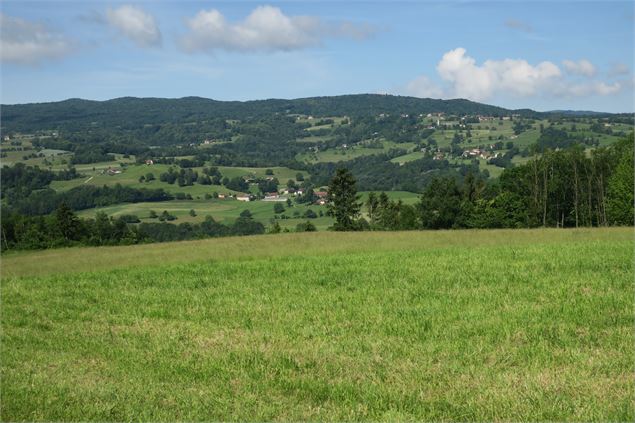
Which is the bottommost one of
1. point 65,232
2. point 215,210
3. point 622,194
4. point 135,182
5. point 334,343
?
point 215,210

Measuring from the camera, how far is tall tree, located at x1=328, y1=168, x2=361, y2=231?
80250 mm

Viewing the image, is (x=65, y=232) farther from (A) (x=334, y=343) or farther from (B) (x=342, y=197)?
(A) (x=334, y=343)

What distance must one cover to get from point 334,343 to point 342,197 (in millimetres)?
69680

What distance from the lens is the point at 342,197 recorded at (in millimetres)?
80500

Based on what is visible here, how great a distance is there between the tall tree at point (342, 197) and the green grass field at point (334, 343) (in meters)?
58.0

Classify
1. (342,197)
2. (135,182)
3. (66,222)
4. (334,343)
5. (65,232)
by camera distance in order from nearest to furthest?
(334,343) → (342,197) → (66,222) → (65,232) → (135,182)

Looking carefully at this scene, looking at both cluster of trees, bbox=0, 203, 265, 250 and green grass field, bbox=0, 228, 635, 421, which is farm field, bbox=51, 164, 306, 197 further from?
green grass field, bbox=0, 228, 635, 421

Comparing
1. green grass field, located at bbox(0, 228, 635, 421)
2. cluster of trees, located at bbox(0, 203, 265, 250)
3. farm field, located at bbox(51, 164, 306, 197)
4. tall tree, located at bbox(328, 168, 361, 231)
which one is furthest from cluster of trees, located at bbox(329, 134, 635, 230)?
farm field, located at bbox(51, 164, 306, 197)

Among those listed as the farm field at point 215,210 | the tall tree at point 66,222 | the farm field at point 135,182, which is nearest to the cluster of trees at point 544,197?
the tall tree at point 66,222

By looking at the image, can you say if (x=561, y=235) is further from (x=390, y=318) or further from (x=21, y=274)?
(x=21, y=274)

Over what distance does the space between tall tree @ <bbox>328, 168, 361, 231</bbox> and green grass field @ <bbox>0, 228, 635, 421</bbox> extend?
190 ft

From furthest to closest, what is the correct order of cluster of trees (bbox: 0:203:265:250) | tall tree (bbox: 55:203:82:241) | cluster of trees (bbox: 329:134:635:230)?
tall tree (bbox: 55:203:82:241)
cluster of trees (bbox: 0:203:265:250)
cluster of trees (bbox: 329:134:635:230)

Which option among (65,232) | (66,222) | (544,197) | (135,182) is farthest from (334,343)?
(135,182)

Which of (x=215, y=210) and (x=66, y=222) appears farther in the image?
(x=215, y=210)
